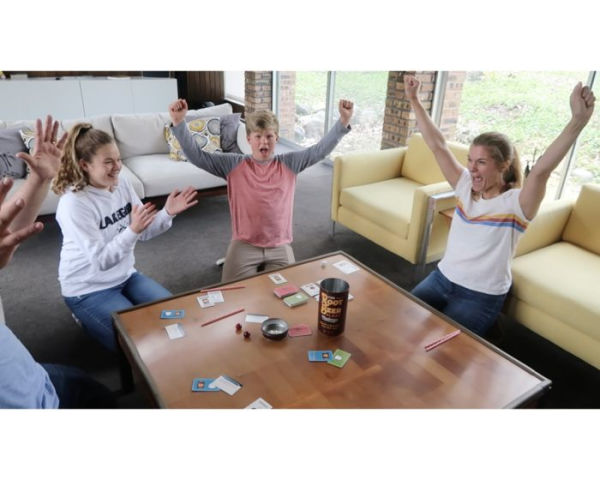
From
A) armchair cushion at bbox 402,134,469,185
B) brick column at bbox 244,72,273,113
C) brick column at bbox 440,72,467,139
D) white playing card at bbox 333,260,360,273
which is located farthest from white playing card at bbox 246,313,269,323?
brick column at bbox 244,72,273,113

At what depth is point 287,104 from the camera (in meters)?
6.29

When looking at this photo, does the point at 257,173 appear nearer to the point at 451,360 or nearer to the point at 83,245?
the point at 83,245

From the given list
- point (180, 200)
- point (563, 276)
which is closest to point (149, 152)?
point (180, 200)

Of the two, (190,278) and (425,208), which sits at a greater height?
(425,208)

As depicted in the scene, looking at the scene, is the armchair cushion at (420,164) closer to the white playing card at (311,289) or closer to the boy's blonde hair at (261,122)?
the boy's blonde hair at (261,122)

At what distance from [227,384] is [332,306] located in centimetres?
41

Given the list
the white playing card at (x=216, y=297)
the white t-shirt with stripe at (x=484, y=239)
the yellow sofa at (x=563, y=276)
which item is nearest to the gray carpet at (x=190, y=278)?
the yellow sofa at (x=563, y=276)

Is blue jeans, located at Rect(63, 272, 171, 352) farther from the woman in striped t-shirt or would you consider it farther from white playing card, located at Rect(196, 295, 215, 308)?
the woman in striped t-shirt

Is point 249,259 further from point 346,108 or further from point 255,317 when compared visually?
point 346,108

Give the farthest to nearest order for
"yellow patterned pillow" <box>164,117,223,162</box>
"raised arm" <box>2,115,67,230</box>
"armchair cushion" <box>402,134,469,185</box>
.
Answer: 1. "yellow patterned pillow" <box>164,117,223,162</box>
2. "armchair cushion" <box>402,134,469,185</box>
3. "raised arm" <box>2,115,67,230</box>

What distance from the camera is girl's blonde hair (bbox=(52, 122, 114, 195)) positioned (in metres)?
1.86

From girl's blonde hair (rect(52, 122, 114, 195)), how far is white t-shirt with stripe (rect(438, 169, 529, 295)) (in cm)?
154

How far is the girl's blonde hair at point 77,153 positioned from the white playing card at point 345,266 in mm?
1095

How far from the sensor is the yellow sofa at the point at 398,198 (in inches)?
110
